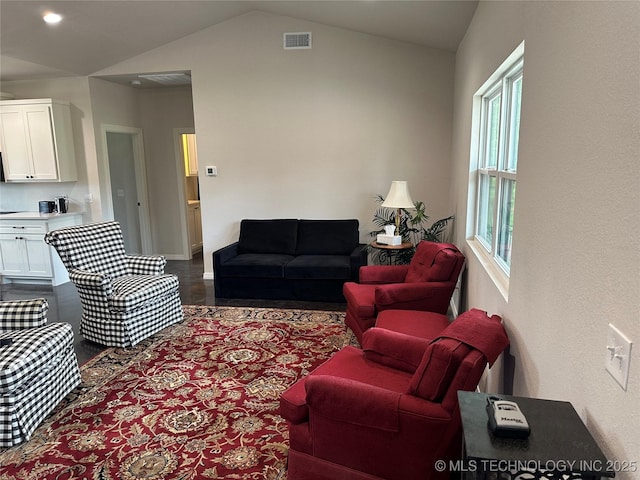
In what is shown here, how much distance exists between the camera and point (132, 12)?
4.43 m

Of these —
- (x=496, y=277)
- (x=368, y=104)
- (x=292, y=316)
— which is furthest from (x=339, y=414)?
(x=368, y=104)

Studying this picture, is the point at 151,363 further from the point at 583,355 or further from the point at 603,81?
the point at 603,81

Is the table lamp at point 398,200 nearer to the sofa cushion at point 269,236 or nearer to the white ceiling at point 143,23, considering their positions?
the sofa cushion at point 269,236

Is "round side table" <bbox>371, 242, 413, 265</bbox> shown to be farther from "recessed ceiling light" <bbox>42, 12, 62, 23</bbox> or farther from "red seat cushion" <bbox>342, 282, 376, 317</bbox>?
"recessed ceiling light" <bbox>42, 12, 62, 23</bbox>

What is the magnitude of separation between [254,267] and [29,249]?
3134 millimetres

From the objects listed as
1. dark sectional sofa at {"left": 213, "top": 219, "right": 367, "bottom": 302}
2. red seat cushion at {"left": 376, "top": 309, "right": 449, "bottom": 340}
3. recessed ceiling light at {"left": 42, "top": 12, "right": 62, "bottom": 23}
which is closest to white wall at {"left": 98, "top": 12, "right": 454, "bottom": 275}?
dark sectional sofa at {"left": 213, "top": 219, "right": 367, "bottom": 302}

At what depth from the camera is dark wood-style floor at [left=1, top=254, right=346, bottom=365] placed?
4.05 m

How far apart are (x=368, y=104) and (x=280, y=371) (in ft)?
11.1

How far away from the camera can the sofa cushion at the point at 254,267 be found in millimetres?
4738

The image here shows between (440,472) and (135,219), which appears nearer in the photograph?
(440,472)

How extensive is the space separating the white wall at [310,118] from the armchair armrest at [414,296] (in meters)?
2.14

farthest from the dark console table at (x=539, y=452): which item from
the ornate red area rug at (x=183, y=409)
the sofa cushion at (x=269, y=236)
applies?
the sofa cushion at (x=269, y=236)

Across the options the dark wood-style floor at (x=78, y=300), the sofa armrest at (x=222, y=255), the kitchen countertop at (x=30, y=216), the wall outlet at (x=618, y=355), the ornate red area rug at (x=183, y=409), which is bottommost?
the ornate red area rug at (x=183, y=409)

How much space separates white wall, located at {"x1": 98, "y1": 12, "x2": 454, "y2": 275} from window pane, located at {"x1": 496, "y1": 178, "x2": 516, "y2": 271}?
8.16 ft
